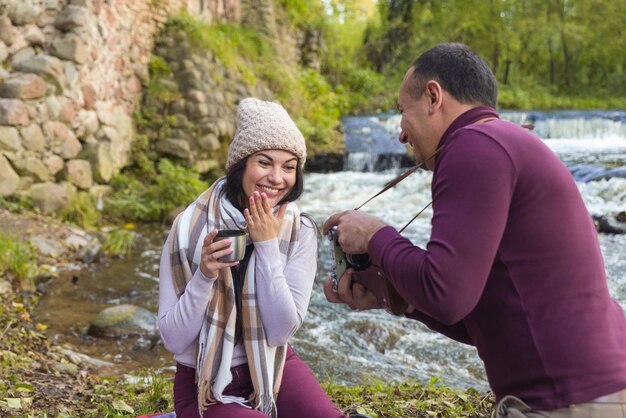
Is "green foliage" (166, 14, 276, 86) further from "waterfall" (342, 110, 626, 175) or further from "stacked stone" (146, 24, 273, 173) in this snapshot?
"waterfall" (342, 110, 626, 175)

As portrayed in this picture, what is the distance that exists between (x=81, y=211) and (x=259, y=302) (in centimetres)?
667

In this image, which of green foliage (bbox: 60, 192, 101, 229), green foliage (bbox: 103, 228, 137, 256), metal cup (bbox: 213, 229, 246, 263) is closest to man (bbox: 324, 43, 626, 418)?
metal cup (bbox: 213, 229, 246, 263)

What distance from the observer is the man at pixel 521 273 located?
5.37 ft

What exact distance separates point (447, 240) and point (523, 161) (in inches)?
11.6

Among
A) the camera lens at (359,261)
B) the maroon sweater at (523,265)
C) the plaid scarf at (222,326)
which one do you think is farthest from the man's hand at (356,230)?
the plaid scarf at (222,326)

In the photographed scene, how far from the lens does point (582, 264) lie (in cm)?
170

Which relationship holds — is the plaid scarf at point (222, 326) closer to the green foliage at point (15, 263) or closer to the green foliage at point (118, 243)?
the green foliage at point (15, 263)

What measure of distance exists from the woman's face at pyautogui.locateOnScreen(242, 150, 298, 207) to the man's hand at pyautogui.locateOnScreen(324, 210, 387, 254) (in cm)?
66

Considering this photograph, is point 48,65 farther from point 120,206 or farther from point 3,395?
point 3,395

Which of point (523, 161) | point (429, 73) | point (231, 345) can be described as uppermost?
point (429, 73)

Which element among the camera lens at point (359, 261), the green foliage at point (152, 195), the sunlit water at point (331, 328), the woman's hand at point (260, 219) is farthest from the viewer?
the green foliage at point (152, 195)

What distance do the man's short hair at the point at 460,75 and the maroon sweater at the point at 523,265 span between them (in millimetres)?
193

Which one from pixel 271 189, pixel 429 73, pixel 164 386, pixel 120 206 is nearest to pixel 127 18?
pixel 120 206

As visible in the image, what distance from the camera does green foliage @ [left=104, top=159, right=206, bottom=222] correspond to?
30.8ft
